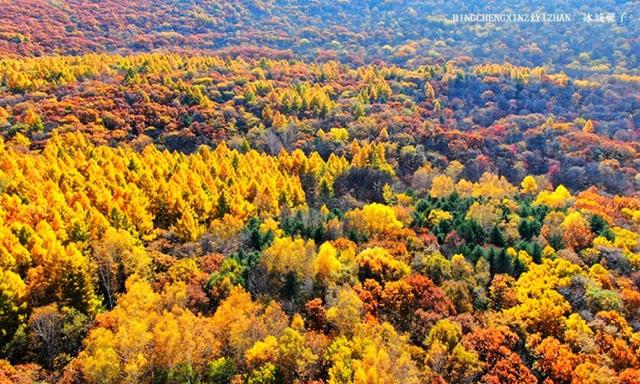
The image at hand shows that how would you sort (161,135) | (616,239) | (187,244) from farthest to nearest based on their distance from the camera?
(161,135)
(616,239)
(187,244)

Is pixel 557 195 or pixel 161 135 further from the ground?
pixel 161 135

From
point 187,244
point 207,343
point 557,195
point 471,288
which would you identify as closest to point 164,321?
point 207,343

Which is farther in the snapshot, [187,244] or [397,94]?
[397,94]

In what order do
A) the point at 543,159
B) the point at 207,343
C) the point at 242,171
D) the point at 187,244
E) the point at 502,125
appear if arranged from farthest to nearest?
the point at 502,125 < the point at 543,159 < the point at 242,171 < the point at 187,244 < the point at 207,343

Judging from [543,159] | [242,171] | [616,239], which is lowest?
[543,159]

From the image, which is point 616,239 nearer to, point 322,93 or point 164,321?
point 164,321

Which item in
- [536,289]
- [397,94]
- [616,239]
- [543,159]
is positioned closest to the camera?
[536,289]

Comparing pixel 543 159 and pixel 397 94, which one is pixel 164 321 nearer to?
pixel 543 159

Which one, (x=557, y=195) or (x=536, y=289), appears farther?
(x=557, y=195)

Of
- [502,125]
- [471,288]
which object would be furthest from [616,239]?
[502,125]
